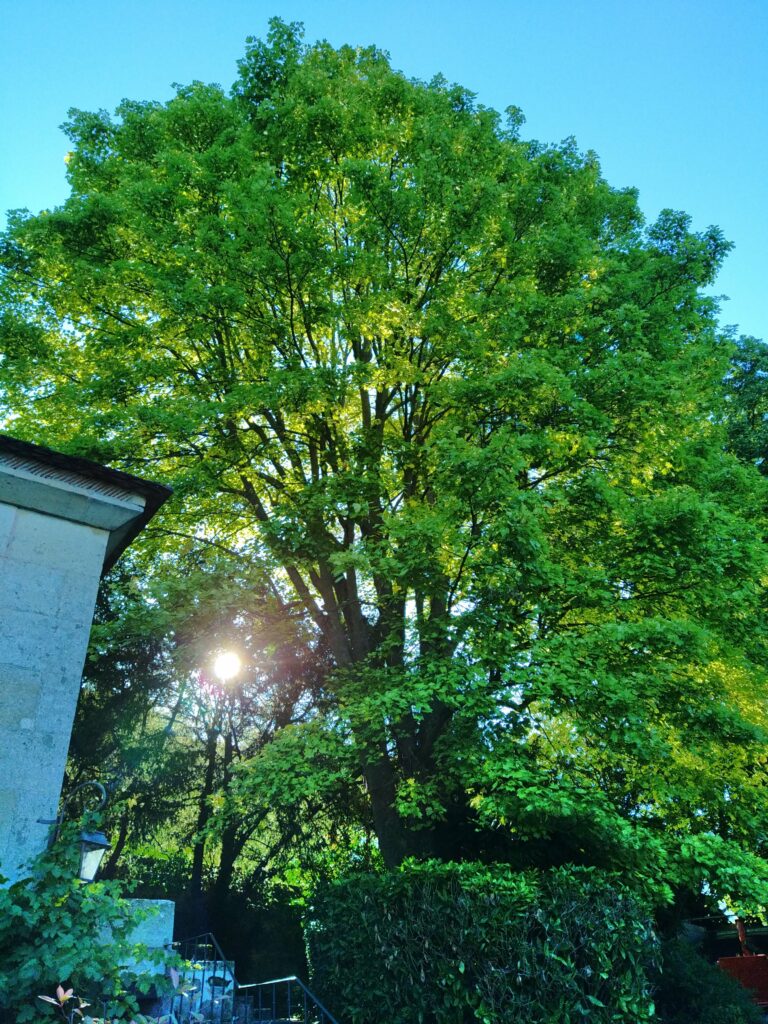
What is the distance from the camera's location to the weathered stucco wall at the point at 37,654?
4.71 metres

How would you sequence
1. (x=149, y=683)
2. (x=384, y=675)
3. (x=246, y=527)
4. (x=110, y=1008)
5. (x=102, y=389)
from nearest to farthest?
1. (x=110, y=1008)
2. (x=384, y=675)
3. (x=102, y=389)
4. (x=246, y=527)
5. (x=149, y=683)

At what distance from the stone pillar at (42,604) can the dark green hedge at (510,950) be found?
430 cm

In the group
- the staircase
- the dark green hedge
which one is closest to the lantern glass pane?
the staircase

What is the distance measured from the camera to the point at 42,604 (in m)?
5.31

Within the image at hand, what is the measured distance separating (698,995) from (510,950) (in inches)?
211

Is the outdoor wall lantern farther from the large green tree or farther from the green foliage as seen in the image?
the large green tree

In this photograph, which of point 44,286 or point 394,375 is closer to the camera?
point 394,375

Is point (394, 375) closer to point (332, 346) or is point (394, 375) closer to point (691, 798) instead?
point (332, 346)

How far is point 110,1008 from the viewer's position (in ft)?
13.4

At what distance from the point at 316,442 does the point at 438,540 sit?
144 inches

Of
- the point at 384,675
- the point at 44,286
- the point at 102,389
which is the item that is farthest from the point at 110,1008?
the point at 44,286

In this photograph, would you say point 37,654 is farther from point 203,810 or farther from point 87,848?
point 203,810

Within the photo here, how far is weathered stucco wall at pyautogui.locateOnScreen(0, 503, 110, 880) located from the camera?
4707 mm

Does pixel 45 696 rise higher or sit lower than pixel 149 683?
lower
